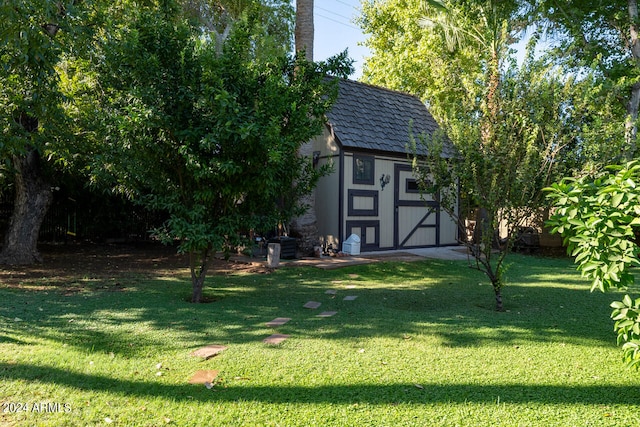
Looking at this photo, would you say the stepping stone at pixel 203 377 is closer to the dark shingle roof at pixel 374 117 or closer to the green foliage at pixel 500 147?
the green foliage at pixel 500 147

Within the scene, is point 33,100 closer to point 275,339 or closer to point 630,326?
point 275,339

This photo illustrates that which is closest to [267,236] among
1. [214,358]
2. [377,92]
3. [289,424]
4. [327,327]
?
[377,92]

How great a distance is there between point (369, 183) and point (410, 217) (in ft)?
6.56

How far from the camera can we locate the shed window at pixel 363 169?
1149cm

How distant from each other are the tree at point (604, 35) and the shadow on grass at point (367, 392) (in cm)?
1433

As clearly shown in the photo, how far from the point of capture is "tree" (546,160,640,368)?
9.52ft

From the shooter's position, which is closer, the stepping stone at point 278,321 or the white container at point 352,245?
the stepping stone at point 278,321

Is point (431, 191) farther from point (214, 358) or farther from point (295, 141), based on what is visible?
point (214, 358)

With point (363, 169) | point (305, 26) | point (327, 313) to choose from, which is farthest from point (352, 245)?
point (327, 313)

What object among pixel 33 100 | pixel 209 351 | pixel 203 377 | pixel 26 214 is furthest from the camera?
pixel 26 214

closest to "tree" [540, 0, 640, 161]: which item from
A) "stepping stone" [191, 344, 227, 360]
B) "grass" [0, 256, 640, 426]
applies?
"grass" [0, 256, 640, 426]

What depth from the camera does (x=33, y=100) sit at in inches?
245

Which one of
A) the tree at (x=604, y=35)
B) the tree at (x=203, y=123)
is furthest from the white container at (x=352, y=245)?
the tree at (x=604, y=35)

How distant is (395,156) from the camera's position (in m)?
12.3
